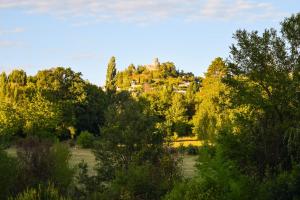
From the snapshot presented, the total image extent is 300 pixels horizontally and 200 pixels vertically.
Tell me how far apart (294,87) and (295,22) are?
321 centimetres

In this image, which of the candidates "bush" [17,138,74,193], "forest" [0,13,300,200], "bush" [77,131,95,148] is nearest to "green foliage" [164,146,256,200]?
"forest" [0,13,300,200]

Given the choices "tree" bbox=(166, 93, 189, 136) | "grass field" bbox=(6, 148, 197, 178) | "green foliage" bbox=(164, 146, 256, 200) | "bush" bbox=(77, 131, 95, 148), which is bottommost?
"grass field" bbox=(6, 148, 197, 178)

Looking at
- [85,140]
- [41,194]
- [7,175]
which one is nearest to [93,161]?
[85,140]

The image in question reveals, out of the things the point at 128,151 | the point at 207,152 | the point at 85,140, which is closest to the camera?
the point at 207,152

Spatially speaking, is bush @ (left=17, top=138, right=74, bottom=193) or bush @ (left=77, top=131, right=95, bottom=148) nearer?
bush @ (left=17, top=138, right=74, bottom=193)

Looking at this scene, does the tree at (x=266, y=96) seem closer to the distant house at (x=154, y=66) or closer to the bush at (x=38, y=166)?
the bush at (x=38, y=166)

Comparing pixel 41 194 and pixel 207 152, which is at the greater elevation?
pixel 207 152

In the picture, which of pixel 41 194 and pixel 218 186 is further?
pixel 41 194

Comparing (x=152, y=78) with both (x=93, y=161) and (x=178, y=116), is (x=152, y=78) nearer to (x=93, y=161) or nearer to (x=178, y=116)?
(x=178, y=116)

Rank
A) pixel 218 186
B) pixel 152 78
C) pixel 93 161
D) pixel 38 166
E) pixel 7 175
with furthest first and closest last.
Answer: pixel 152 78, pixel 93 161, pixel 38 166, pixel 7 175, pixel 218 186

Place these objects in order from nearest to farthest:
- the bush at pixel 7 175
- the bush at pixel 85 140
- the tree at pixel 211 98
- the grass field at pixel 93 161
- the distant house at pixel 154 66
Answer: the bush at pixel 7 175, the grass field at pixel 93 161, the bush at pixel 85 140, the tree at pixel 211 98, the distant house at pixel 154 66

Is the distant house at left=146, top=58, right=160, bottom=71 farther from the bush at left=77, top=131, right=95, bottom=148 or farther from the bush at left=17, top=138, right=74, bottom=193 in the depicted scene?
the bush at left=17, top=138, right=74, bottom=193

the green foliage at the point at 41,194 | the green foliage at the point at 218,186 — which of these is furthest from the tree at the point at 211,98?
the green foliage at the point at 218,186

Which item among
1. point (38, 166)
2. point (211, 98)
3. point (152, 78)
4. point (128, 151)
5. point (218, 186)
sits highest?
point (152, 78)
